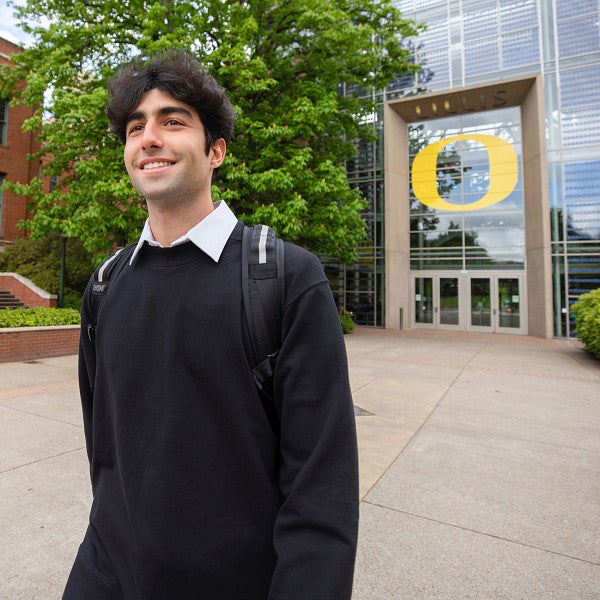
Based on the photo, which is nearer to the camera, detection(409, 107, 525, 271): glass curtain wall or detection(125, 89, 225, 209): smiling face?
detection(125, 89, 225, 209): smiling face

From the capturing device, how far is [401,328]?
20312 millimetres

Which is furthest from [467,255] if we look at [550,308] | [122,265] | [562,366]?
[122,265]

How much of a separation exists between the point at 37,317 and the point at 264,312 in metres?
11.4

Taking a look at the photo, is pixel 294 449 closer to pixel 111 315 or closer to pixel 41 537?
A: pixel 111 315

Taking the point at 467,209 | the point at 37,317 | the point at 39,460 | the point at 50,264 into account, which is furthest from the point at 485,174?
the point at 39,460

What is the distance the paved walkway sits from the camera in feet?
8.15

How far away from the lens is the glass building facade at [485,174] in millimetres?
17531

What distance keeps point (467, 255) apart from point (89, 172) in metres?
16.6

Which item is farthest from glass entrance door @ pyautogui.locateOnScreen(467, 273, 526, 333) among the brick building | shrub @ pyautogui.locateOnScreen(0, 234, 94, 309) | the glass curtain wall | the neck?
the brick building

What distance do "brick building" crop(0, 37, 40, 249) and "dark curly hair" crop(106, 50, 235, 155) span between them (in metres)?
22.2

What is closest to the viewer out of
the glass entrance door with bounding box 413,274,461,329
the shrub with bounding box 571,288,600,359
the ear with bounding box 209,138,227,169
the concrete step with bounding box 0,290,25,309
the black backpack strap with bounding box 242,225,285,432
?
the black backpack strap with bounding box 242,225,285,432

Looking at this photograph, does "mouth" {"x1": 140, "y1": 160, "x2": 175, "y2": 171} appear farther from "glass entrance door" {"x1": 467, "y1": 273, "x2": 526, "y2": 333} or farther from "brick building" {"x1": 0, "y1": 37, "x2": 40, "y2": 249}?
"brick building" {"x1": 0, "y1": 37, "x2": 40, "y2": 249}

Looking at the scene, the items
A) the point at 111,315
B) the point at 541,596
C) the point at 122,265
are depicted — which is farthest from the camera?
the point at 541,596

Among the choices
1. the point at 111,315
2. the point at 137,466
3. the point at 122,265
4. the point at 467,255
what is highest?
the point at 467,255
